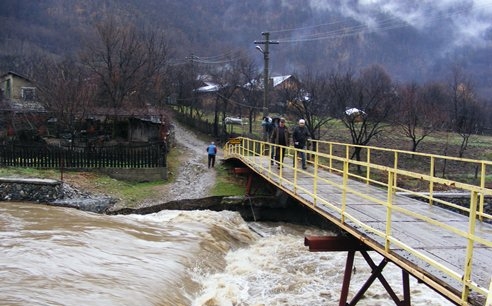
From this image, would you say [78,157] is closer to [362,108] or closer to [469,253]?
[469,253]

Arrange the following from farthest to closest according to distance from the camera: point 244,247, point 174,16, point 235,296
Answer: point 174,16 → point 244,247 → point 235,296

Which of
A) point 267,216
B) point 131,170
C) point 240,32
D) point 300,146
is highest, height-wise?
point 240,32

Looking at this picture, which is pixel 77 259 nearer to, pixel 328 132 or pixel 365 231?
pixel 365 231

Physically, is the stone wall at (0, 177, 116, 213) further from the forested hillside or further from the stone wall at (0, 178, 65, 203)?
the forested hillside

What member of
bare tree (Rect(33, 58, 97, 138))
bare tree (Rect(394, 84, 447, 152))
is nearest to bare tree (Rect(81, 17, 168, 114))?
bare tree (Rect(33, 58, 97, 138))

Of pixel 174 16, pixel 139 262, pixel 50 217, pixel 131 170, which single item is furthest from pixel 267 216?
pixel 174 16

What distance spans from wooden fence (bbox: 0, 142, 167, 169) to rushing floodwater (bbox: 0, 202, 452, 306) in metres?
6.61

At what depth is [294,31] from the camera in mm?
155375

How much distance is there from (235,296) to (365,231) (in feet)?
11.8

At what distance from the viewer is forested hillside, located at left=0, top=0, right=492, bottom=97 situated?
3856 inches

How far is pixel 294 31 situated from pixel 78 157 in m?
140

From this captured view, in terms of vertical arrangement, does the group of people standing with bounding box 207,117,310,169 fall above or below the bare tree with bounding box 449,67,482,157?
below

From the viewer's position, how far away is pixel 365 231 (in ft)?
24.7

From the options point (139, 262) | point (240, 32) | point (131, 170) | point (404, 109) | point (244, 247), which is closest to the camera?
point (139, 262)
